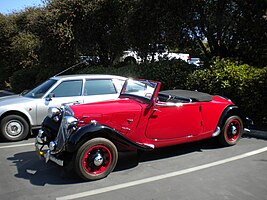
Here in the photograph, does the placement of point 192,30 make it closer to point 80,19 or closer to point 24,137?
point 80,19

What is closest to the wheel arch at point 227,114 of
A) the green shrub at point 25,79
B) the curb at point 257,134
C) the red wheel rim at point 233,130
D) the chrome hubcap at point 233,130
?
the red wheel rim at point 233,130

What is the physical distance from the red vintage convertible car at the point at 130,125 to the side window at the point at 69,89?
6.01ft

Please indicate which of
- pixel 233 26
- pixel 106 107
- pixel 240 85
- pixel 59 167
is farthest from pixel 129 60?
pixel 59 167

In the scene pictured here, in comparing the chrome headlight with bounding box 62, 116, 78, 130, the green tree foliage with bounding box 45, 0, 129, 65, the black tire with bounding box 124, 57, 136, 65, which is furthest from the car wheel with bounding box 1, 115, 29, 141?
the black tire with bounding box 124, 57, 136, 65

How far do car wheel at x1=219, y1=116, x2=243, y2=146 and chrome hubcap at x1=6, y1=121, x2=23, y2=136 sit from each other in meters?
4.37

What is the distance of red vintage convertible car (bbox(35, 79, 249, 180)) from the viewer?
454 centimetres

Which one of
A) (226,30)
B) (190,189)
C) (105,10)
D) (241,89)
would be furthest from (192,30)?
(190,189)

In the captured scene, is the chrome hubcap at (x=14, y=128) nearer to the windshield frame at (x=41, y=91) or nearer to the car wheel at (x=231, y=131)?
the windshield frame at (x=41, y=91)

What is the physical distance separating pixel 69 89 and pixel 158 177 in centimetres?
→ 359

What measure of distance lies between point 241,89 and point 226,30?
138 inches

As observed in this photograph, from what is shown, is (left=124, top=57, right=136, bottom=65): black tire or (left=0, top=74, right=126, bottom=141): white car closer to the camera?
(left=0, top=74, right=126, bottom=141): white car

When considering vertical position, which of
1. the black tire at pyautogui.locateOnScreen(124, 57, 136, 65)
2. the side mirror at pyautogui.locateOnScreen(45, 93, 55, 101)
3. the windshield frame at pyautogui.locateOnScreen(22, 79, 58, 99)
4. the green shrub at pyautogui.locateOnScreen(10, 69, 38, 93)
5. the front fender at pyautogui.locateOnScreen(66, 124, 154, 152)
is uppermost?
the black tire at pyautogui.locateOnScreen(124, 57, 136, 65)

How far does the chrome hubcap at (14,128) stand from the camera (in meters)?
6.83

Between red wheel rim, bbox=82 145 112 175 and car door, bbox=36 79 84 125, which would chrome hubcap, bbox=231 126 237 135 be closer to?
red wheel rim, bbox=82 145 112 175
